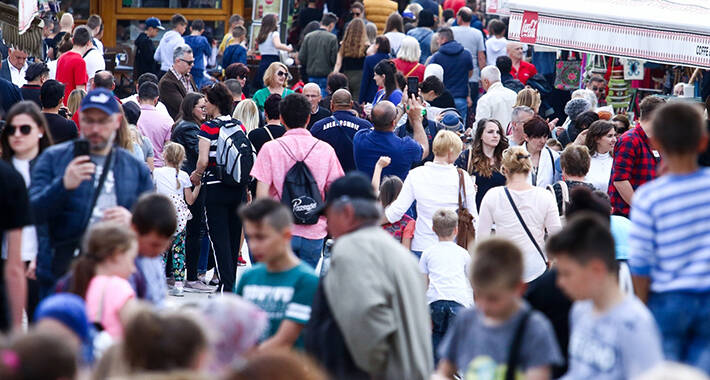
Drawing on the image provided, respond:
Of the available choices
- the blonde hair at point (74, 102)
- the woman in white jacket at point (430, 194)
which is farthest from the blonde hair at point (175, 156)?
the woman in white jacket at point (430, 194)

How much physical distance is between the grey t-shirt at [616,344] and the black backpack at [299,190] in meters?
4.18

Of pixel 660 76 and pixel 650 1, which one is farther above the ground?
pixel 650 1

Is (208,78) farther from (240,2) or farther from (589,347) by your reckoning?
(589,347)

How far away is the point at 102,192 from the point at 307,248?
9.26 feet

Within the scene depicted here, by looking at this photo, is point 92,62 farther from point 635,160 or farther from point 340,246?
point 340,246

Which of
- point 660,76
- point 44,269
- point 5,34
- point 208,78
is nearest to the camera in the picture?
point 44,269

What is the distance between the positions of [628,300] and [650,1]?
339 inches

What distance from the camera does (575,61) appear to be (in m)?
16.5

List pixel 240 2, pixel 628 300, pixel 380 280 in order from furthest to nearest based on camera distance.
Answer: pixel 240 2
pixel 380 280
pixel 628 300

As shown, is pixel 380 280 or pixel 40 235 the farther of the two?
pixel 40 235

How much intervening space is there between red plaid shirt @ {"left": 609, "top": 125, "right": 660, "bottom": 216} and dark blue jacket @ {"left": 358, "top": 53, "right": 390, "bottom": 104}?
20.7 ft

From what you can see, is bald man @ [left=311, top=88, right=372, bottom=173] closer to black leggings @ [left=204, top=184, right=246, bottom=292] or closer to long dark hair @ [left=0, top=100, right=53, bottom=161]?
black leggings @ [left=204, top=184, right=246, bottom=292]

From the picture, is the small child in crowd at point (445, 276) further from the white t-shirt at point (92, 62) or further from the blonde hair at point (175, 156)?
the white t-shirt at point (92, 62)

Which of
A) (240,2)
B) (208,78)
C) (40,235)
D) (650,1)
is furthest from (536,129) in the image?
(240,2)
